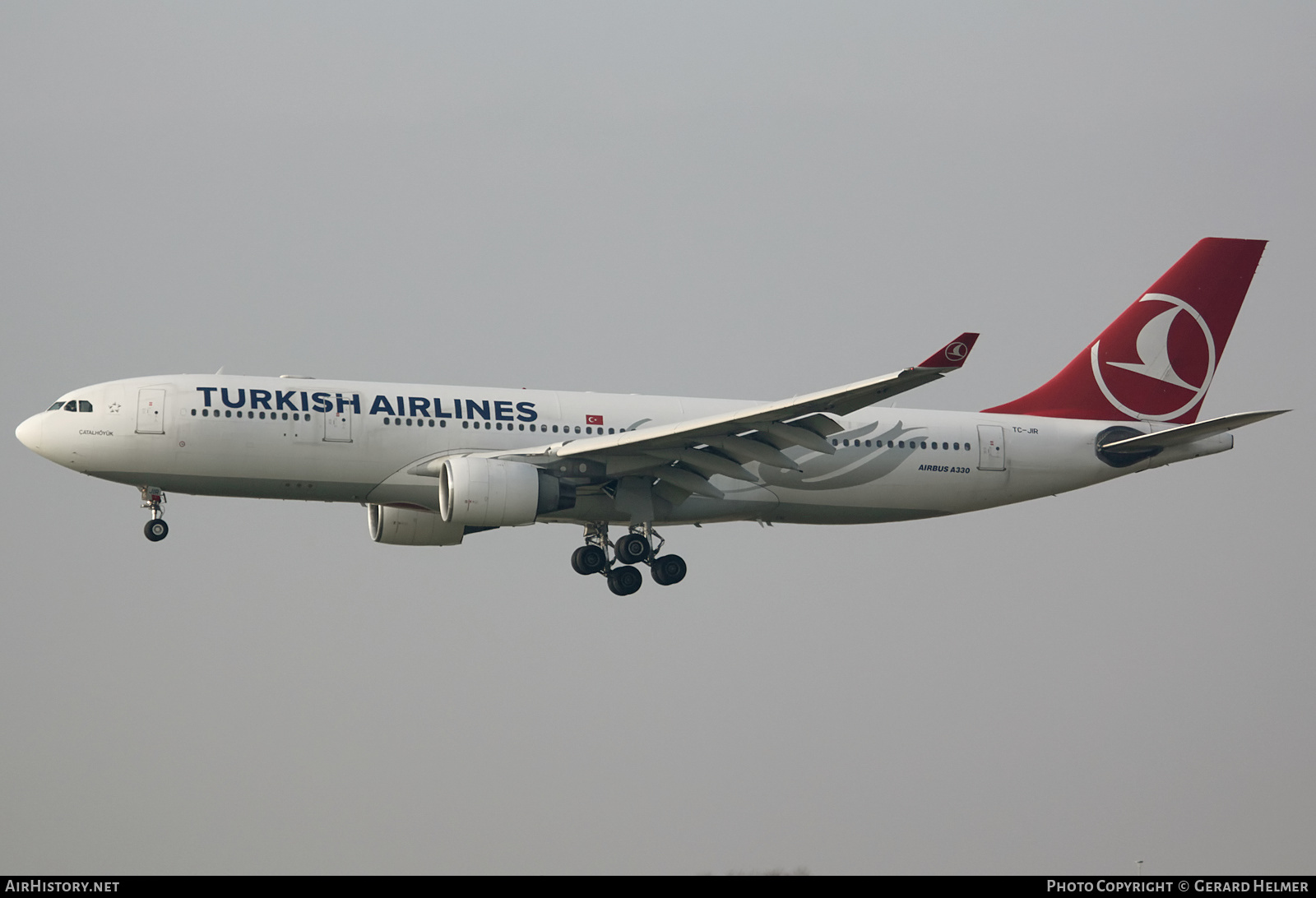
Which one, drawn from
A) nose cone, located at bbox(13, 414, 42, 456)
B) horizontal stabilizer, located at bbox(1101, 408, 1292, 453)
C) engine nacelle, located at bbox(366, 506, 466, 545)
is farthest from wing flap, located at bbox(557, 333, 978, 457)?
nose cone, located at bbox(13, 414, 42, 456)

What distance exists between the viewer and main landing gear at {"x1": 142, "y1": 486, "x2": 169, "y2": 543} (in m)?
42.7

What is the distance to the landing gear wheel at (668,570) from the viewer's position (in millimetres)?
45188

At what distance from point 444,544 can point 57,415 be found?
11.0 metres

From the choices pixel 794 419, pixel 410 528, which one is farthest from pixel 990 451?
pixel 410 528

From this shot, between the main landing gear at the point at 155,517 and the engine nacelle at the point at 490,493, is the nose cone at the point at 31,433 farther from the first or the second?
the engine nacelle at the point at 490,493

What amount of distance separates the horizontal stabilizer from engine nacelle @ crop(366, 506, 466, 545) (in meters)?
18.6

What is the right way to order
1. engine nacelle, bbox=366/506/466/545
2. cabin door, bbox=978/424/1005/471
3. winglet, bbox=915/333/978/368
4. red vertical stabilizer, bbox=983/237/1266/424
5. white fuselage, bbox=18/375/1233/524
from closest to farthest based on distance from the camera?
winglet, bbox=915/333/978/368, white fuselage, bbox=18/375/1233/524, engine nacelle, bbox=366/506/466/545, cabin door, bbox=978/424/1005/471, red vertical stabilizer, bbox=983/237/1266/424

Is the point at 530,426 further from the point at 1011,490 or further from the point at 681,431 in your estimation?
the point at 1011,490

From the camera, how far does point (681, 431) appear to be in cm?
4034

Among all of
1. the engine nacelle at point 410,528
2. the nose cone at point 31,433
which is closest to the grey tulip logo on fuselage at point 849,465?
the engine nacelle at point 410,528

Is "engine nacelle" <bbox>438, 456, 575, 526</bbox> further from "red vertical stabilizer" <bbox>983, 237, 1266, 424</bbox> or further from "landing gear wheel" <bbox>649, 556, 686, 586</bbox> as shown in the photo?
"red vertical stabilizer" <bbox>983, 237, 1266, 424</bbox>

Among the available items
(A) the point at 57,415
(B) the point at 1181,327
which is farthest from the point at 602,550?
(B) the point at 1181,327

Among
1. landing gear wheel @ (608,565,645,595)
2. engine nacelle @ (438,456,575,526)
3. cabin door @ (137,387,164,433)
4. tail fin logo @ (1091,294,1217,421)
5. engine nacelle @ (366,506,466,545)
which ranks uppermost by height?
tail fin logo @ (1091,294,1217,421)

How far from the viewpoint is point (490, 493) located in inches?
1603
